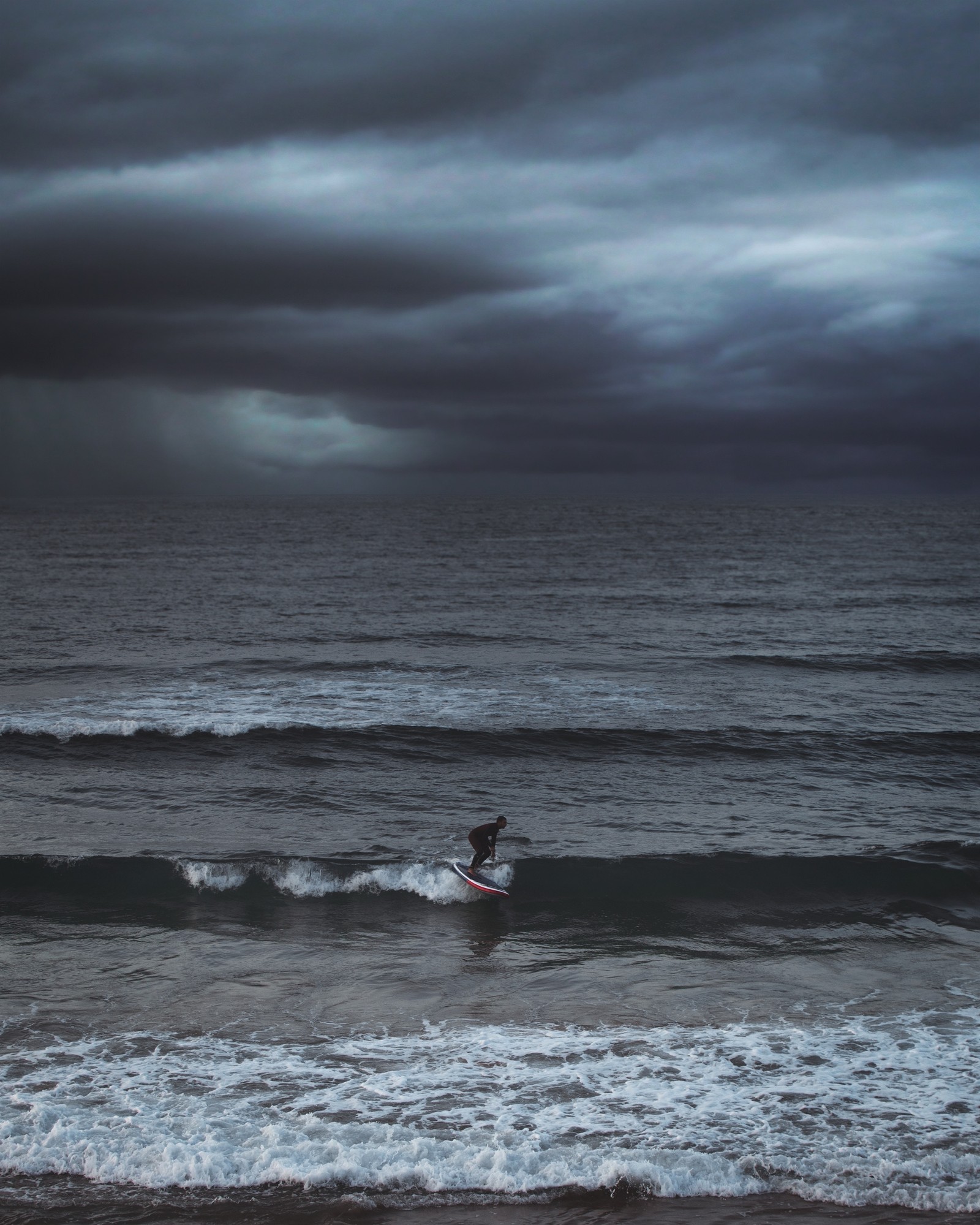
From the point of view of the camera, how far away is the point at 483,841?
18938 millimetres

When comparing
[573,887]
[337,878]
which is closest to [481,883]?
[573,887]

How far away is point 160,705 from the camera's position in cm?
3216

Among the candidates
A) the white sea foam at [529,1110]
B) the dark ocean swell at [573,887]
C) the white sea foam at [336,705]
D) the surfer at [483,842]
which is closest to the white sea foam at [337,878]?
the dark ocean swell at [573,887]

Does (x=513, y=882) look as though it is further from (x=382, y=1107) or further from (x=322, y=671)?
(x=322, y=671)

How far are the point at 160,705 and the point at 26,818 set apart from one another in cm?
978

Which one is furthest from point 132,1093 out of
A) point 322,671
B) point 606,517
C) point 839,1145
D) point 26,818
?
point 606,517

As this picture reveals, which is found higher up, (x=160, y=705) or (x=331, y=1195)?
(x=160, y=705)

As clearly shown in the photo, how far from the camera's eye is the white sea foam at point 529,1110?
10.7m

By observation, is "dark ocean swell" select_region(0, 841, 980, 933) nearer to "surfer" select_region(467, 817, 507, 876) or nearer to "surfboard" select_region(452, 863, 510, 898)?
"surfboard" select_region(452, 863, 510, 898)

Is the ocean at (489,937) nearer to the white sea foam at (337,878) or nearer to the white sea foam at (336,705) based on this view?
the white sea foam at (337,878)

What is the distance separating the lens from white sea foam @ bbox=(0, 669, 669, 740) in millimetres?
29812

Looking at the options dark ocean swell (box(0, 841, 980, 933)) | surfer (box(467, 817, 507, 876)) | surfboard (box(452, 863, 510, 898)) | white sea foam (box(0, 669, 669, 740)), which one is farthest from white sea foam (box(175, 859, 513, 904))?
white sea foam (box(0, 669, 669, 740))

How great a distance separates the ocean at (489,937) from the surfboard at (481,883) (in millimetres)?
300

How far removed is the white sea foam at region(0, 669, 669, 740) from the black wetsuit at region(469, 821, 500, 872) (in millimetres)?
10893
